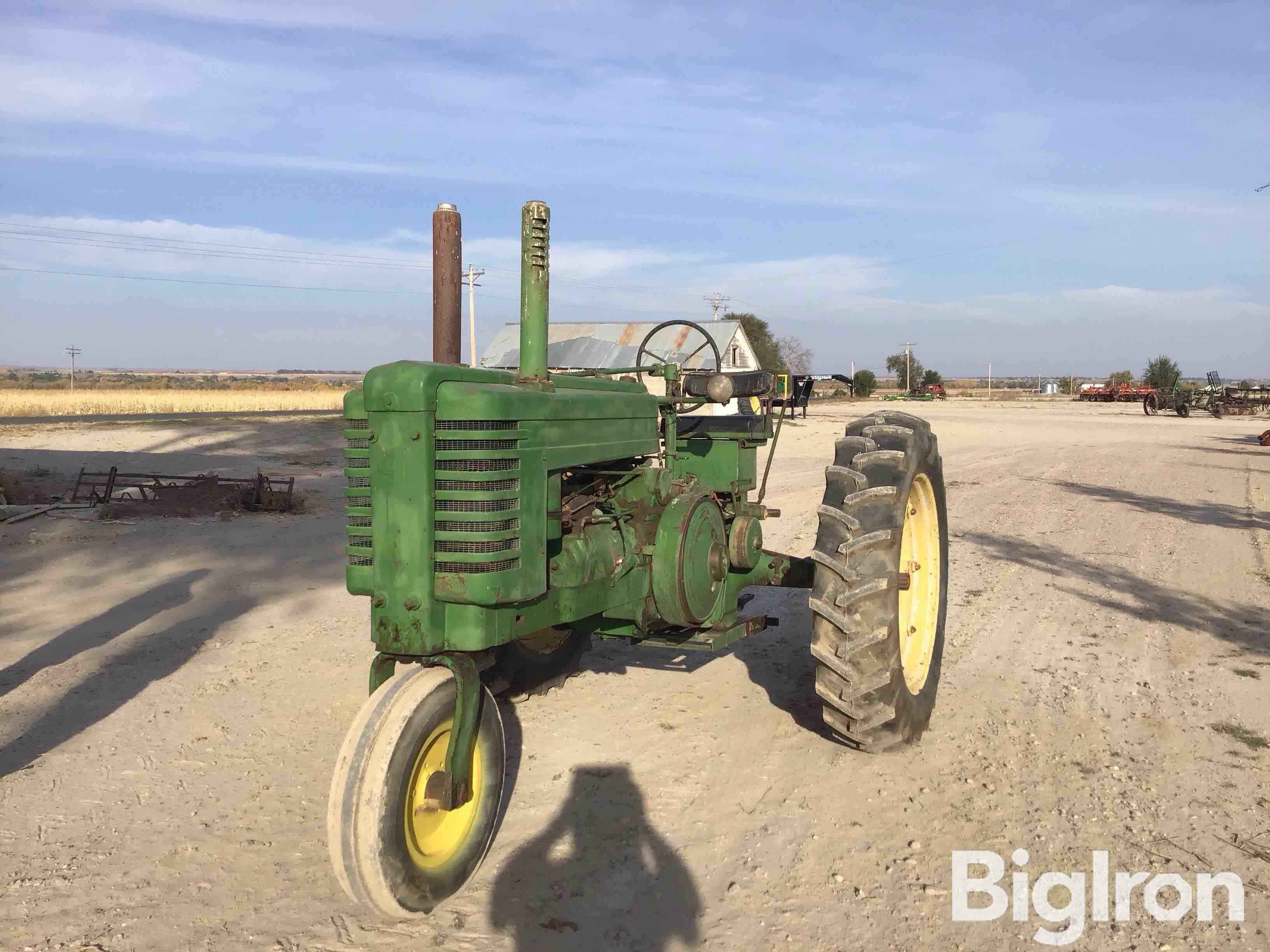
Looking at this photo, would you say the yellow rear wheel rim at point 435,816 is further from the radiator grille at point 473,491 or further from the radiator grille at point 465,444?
the radiator grille at point 465,444

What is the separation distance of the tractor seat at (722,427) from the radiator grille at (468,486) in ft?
6.80

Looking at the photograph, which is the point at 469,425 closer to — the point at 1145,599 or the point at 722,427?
the point at 722,427

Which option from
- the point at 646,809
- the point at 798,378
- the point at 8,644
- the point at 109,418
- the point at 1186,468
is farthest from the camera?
the point at 109,418

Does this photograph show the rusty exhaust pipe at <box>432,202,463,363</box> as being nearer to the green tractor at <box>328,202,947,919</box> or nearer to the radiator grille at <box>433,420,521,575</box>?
the green tractor at <box>328,202,947,919</box>

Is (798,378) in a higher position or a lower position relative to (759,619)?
higher

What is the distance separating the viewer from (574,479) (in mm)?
4227

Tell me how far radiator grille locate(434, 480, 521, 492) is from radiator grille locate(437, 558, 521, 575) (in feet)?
0.80

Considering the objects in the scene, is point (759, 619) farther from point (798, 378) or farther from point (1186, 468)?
point (1186, 468)

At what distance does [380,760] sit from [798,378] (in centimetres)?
360

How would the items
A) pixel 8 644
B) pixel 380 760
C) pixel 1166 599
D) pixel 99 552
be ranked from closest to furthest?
pixel 380 760 < pixel 8 644 < pixel 1166 599 < pixel 99 552

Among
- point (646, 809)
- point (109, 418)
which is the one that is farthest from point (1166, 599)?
point (109, 418)

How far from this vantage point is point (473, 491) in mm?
3291

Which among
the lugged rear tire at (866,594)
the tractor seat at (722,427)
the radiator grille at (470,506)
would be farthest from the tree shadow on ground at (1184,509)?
the radiator grille at (470,506)
